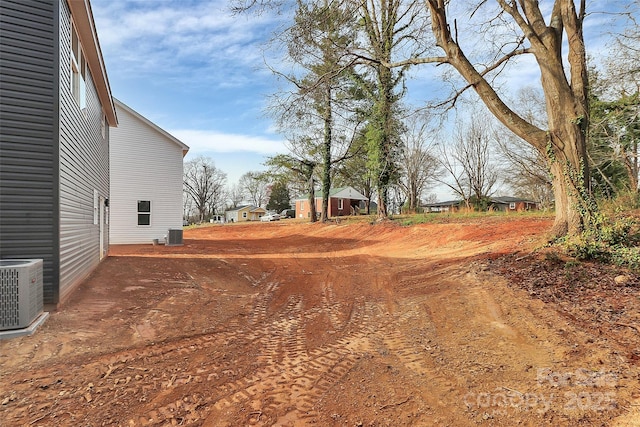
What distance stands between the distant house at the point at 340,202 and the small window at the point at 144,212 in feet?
86.4

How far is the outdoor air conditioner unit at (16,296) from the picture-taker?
12.9 feet

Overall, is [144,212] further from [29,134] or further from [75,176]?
[29,134]

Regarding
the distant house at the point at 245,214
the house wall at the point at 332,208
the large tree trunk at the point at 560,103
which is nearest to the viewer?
the large tree trunk at the point at 560,103

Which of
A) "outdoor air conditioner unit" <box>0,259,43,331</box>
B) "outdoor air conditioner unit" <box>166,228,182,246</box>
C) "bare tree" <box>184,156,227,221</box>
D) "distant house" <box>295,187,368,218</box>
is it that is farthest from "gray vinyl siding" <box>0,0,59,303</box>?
"bare tree" <box>184,156,227,221</box>

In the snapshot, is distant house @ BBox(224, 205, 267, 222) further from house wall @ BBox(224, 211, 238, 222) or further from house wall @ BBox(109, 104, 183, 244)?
house wall @ BBox(109, 104, 183, 244)

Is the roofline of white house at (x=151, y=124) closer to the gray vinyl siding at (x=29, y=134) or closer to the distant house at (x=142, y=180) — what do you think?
the distant house at (x=142, y=180)

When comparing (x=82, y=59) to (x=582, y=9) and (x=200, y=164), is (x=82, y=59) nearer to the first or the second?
(x=582, y=9)

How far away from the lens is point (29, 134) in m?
4.91

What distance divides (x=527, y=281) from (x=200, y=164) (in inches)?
2268

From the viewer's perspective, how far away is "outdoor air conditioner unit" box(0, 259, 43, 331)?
394 centimetres

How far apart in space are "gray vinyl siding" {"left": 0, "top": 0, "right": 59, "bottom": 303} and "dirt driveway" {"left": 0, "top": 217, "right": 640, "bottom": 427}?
1.13 m

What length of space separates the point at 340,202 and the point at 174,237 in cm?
2814

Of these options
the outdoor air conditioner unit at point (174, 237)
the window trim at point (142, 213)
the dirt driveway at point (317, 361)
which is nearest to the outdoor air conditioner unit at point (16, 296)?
the dirt driveway at point (317, 361)

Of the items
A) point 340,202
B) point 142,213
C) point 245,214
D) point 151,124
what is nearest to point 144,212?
point 142,213
